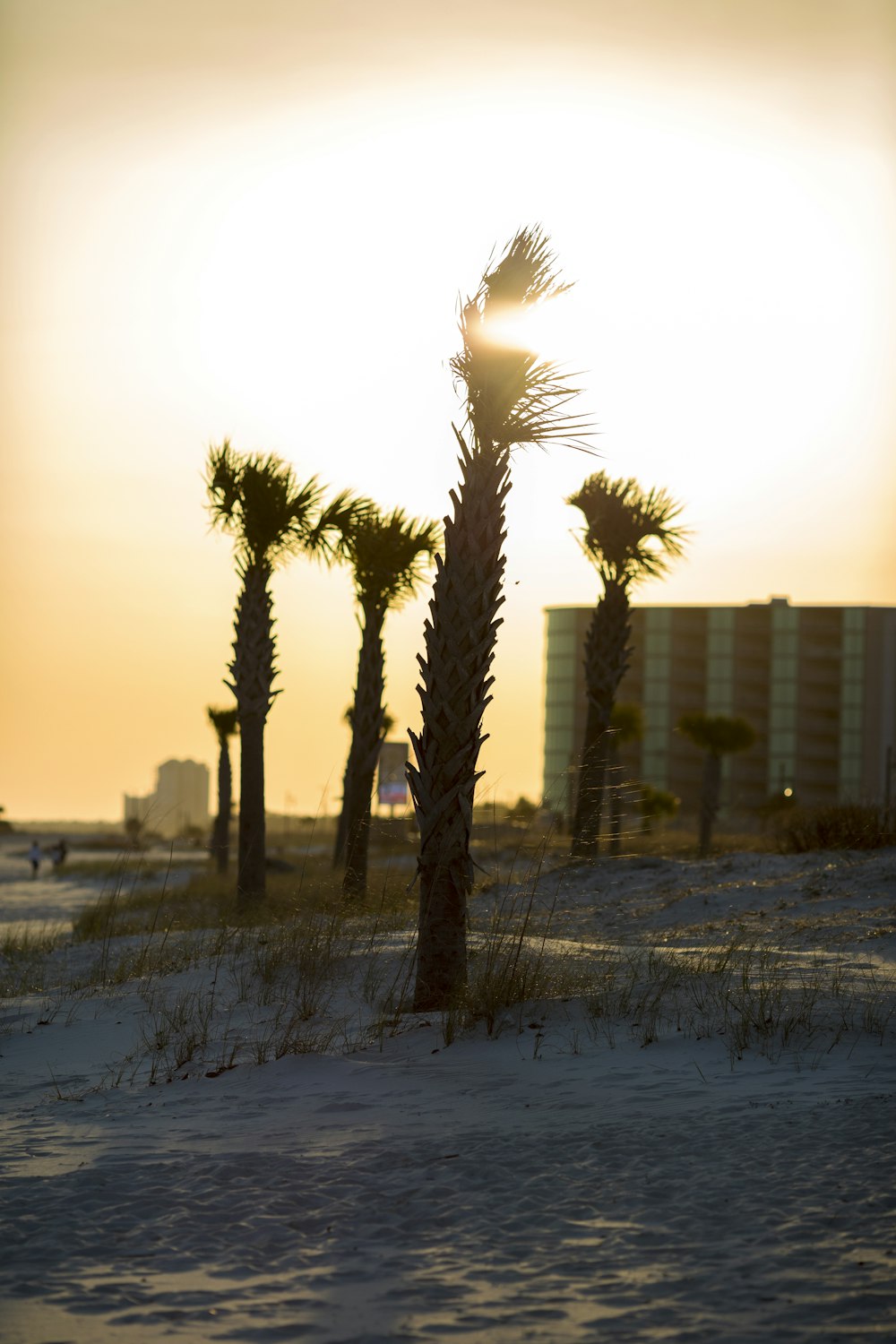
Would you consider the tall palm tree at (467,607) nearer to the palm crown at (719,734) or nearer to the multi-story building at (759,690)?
the palm crown at (719,734)

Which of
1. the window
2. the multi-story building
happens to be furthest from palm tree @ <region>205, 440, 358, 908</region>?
the window

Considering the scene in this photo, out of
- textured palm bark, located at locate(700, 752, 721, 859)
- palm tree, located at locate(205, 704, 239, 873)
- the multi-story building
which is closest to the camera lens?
textured palm bark, located at locate(700, 752, 721, 859)

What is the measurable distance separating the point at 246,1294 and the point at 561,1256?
1.01 m

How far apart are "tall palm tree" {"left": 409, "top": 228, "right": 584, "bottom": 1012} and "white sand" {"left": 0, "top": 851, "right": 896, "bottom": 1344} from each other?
894 millimetres

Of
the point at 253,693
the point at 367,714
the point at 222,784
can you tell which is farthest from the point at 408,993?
the point at 222,784

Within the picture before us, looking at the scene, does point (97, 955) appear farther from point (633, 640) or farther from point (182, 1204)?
point (633, 640)

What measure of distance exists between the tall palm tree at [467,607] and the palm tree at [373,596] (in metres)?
11.4

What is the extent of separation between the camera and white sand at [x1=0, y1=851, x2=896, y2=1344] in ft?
12.4

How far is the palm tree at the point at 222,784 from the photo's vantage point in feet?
124

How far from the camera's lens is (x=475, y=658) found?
8.43 meters

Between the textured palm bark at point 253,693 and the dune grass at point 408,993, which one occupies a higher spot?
the textured palm bark at point 253,693

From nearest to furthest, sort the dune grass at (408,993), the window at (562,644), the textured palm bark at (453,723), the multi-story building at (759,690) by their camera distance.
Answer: the dune grass at (408,993) → the textured palm bark at (453,723) → the multi-story building at (759,690) → the window at (562,644)

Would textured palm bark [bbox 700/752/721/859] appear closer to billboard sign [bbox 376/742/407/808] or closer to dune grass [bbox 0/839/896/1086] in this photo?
billboard sign [bbox 376/742/407/808]

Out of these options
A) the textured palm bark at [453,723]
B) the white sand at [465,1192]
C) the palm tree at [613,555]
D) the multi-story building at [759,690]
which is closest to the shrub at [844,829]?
the palm tree at [613,555]
